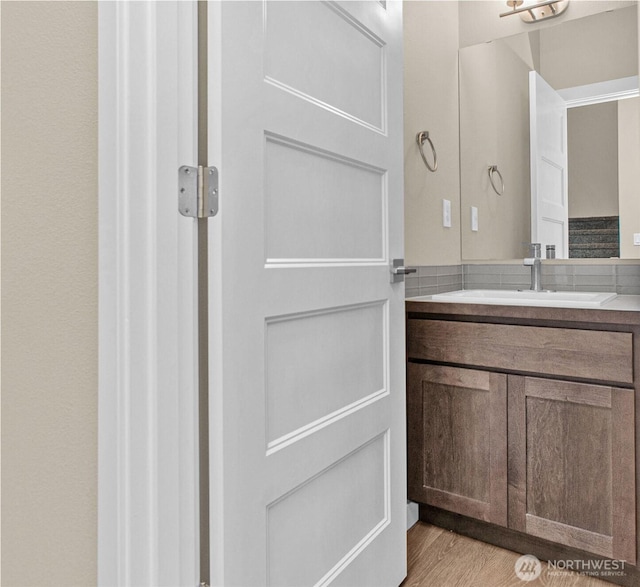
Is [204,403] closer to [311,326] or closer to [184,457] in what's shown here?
[184,457]

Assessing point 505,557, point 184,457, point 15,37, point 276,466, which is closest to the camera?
point 15,37

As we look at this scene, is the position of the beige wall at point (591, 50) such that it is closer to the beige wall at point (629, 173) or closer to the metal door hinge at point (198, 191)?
the beige wall at point (629, 173)

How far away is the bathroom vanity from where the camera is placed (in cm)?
147

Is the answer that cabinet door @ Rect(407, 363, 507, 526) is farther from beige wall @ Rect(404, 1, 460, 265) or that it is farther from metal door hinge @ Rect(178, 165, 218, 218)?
metal door hinge @ Rect(178, 165, 218, 218)

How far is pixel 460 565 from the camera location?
5.40 feet

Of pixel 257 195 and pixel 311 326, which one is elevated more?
pixel 257 195

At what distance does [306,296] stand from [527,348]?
0.86 metres

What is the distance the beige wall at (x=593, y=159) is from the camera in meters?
2.03

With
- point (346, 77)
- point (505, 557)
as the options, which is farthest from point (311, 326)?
point (505, 557)

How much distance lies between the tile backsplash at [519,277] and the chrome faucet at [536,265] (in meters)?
0.03

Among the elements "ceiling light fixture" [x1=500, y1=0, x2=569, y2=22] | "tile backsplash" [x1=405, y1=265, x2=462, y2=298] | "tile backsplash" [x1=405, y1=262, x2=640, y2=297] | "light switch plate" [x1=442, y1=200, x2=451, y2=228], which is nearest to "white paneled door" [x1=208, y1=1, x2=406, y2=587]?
"tile backsplash" [x1=405, y1=265, x2=462, y2=298]

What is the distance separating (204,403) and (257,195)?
1.31 ft

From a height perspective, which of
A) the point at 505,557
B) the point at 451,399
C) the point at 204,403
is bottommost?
the point at 505,557

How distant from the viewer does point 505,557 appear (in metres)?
1.69
